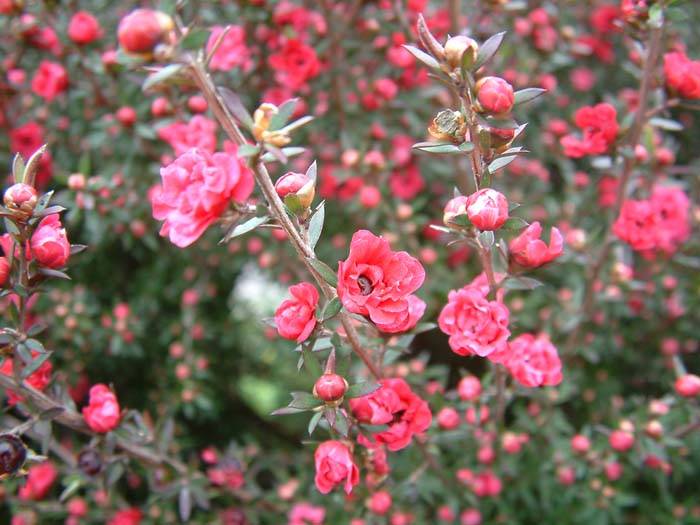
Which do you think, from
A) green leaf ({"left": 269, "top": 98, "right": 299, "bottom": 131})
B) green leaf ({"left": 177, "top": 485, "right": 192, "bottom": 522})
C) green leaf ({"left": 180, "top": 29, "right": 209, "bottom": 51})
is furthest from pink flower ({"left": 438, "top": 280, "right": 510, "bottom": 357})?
green leaf ({"left": 177, "top": 485, "right": 192, "bottom": 522})

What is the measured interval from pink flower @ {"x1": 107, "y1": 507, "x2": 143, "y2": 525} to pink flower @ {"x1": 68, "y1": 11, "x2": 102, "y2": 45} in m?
1.87

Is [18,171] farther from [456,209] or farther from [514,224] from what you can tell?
[514,224]

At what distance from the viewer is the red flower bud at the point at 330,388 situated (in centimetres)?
127

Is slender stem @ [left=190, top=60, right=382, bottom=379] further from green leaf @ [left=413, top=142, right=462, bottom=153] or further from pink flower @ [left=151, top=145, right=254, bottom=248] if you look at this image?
green leaf @ [left=413, top=142, right=462, bottom=153]

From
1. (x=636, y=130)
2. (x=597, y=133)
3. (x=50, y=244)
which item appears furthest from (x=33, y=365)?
(x=636, y=130)

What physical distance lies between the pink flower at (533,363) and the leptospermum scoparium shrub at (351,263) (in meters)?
0.01

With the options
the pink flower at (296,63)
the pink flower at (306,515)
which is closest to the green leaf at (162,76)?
the pink flower at (296,63)

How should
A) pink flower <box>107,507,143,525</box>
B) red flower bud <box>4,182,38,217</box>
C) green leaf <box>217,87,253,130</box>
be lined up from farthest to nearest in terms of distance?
1. pink flower <box>107,507,143,525</box>
2. red flower bud <box>4,182,38,217</box>
3. green leaf <box>217,87,253,130</box>

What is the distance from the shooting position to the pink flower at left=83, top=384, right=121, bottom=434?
1.60m

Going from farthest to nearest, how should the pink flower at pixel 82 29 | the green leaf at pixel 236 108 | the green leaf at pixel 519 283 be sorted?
the pink flower at pixel 82 29, the green leaf at pixel 519 283, the green leaf at pixel 236 108

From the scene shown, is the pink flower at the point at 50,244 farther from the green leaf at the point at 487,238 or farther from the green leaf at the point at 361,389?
the green leaf at the point at 487,238

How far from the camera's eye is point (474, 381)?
1.86 meters

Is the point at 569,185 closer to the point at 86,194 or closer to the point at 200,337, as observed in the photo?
the point at 200,337

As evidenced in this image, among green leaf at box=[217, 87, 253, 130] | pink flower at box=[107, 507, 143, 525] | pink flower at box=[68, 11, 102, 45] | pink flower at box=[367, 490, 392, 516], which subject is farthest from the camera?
pink flower at box=[68, 11, 102, 45]
